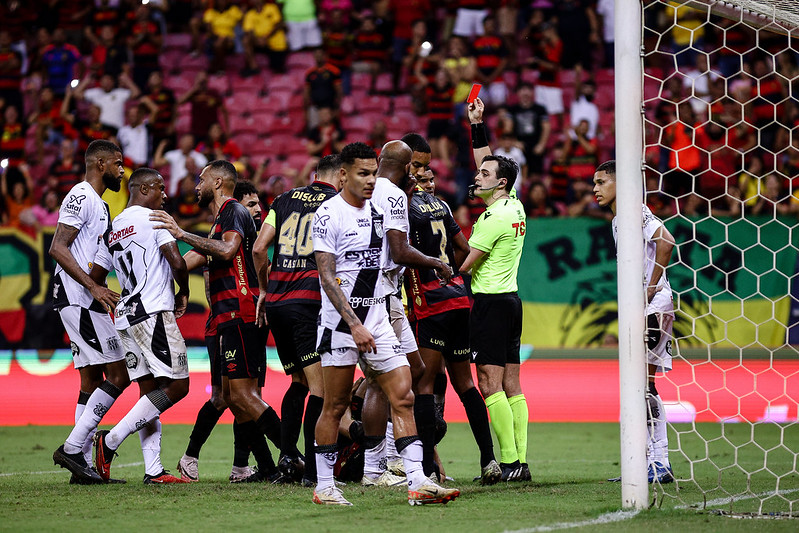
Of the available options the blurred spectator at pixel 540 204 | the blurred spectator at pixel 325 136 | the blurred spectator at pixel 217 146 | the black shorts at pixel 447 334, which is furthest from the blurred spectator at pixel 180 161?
the black shorts at pixel 447 334

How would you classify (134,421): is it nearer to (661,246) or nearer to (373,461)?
(373,461)

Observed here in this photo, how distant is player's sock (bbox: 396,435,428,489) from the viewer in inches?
241

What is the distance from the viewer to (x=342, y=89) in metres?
18.5

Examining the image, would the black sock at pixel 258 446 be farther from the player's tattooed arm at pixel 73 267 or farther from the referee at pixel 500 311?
the referee at pixel 500 311

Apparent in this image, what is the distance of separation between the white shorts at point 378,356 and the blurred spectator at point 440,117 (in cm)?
1097

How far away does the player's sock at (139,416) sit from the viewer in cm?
749

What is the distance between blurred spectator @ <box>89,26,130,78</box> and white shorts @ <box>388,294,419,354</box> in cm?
1320

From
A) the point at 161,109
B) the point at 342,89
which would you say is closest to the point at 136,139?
the point at 161,109

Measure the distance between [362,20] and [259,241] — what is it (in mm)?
11959

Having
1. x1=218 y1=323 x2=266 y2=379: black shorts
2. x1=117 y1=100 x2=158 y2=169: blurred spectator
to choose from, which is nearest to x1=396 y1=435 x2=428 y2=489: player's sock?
x1=218 y1=323 x2=266 y2=379: black shorts

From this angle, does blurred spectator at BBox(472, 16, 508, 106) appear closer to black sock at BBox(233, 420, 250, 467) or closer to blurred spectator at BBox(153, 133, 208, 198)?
blurred spectator at BBox(153, 133, 208, 198)

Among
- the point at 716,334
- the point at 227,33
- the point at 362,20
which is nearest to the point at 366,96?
the point at 362,20

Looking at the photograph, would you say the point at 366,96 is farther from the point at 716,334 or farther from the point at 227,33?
the point at 716,334

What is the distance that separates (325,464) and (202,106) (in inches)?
506
